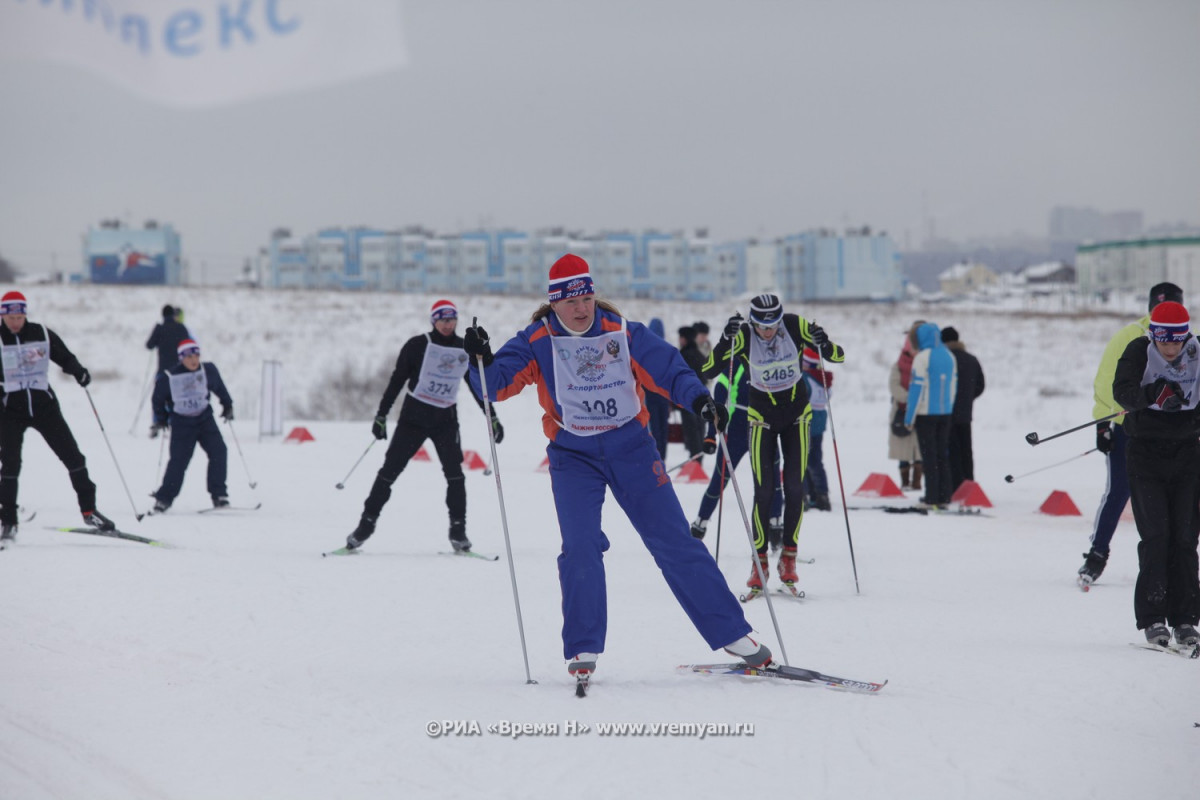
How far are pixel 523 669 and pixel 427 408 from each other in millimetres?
3736

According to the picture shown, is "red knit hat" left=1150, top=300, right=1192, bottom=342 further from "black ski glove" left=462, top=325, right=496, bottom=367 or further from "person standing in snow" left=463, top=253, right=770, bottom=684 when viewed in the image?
"black ski glove" left=462, top=325, right=496, bottom=367

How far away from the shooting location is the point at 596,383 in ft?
16.4

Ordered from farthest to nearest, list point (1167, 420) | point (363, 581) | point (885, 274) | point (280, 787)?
point (885, 274), point (363, 581), point (1167, 420), point (280, 787)

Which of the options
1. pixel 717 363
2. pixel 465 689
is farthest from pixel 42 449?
pixel 465 689

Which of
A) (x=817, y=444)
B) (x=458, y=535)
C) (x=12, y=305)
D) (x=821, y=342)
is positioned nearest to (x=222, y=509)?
(x=12, y=305)

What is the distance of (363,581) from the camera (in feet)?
24.9

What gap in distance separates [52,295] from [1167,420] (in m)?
49.0

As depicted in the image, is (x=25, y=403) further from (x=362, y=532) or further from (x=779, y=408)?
(x=779, y=408)

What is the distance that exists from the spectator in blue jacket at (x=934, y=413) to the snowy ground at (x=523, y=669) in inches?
23.1

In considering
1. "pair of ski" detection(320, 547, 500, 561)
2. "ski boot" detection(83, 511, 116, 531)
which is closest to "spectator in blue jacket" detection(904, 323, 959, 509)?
"pair of ski" detection(320, 547, 500, 561)

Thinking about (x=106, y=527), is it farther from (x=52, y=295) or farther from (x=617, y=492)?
(x=52, y=295)

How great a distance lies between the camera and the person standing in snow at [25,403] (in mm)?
8766

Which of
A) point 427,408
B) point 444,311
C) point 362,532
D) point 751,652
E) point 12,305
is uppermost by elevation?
point 12,305

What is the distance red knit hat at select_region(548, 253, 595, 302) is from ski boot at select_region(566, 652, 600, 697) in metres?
1.52
